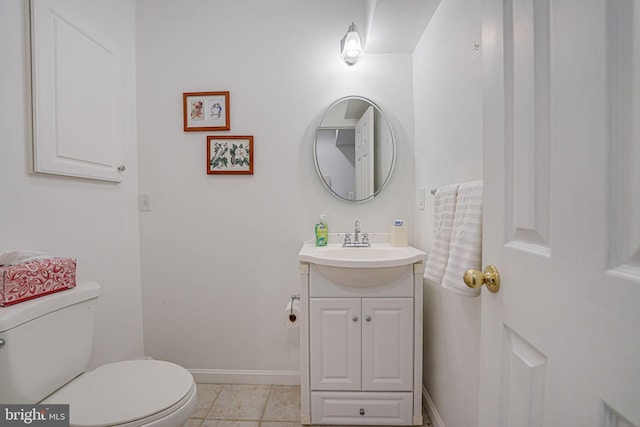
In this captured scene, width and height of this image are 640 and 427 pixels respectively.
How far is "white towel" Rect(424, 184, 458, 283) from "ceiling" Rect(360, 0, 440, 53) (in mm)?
927

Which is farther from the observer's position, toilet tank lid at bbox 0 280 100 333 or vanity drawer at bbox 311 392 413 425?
vanity drawer at bbox 311 392 413 425

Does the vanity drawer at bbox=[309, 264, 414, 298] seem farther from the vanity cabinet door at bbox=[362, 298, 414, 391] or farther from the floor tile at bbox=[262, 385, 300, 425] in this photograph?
the floor tile at bbox=[262, 385, 300, 425]

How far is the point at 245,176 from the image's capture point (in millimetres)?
1736

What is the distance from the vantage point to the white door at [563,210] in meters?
0.34

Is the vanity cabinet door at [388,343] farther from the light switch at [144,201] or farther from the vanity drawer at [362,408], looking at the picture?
the light switch at [144,201]

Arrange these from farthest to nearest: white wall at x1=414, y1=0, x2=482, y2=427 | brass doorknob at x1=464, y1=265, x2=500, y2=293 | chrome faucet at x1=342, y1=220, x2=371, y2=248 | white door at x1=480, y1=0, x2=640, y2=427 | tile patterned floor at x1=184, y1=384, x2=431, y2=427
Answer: chrome faucet at x1=342, y1=220, x2=371, y2=248, tile patterned floor at x1=184, y1=384, x2=431, y2=427, white wall at x1=414, y1=0, x2=482, y2=427, brass doorknob at x1=464, y1=265, x2=500, y2=293, white door at x1=480, y1=0, x2=640, y2=427

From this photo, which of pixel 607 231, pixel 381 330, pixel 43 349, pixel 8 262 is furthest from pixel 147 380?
pixel 607 231

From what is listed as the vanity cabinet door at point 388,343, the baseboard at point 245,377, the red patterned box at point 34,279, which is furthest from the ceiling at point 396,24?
the baseboard at point 245,377

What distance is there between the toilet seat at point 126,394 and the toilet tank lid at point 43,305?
0.99 feet

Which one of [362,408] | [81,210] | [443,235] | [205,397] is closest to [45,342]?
[81,210]

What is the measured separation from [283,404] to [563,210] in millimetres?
1676

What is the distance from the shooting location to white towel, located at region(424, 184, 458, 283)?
103cm

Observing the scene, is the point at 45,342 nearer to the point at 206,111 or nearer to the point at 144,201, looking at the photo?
the point at 144,201

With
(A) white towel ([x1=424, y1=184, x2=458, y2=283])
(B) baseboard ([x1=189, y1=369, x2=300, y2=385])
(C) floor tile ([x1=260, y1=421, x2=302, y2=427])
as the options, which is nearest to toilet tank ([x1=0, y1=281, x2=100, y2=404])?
(B) baseboard ([x1=189, y1=369, x2=300, y2=385])
